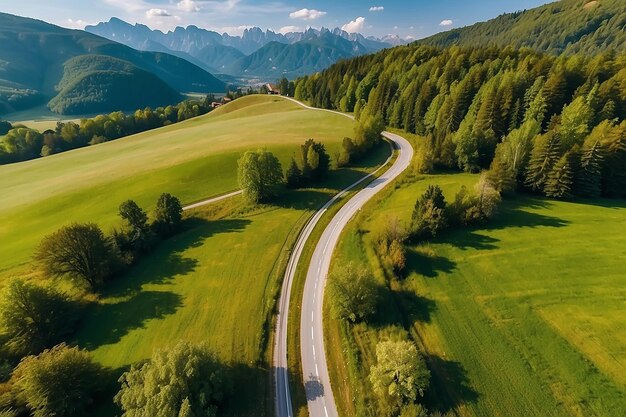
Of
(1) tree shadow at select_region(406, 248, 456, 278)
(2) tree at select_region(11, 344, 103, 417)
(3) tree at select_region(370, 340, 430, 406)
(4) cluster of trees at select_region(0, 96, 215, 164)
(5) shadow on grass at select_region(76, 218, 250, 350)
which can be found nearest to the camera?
(2) tree at select_region(11, 344, 103, 417)

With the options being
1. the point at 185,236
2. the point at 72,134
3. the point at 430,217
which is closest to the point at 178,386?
the point at 185,236

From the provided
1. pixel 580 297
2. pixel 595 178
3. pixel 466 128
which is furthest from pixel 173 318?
pixel 595 178

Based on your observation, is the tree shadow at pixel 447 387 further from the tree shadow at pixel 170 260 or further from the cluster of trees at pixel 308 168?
the cluster of trees at pixel 308 168

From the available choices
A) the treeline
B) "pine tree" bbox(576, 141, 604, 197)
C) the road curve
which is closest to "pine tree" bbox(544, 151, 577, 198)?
the treeline

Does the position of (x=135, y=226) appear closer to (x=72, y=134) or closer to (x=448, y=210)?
(x=448, y=210)

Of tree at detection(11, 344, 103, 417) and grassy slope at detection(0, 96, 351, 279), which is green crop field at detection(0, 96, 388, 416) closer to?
grassy slope at detection(0, 96, 351, 279)

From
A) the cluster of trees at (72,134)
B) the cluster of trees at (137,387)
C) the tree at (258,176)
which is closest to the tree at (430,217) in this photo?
the tree at (258,176)
